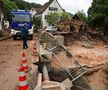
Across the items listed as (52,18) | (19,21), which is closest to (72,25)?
(19,21)

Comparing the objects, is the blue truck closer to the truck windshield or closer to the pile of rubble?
the truck windshield

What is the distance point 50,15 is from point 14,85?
54.2m

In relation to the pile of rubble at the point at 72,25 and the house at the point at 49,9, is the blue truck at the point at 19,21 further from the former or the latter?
the house at the point at 49,9

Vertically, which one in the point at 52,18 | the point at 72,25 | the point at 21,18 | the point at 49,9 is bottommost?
the point at 52,18

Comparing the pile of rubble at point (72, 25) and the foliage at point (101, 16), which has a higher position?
the foliage at point (101, 16)

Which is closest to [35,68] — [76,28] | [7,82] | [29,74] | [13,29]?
[29,74]

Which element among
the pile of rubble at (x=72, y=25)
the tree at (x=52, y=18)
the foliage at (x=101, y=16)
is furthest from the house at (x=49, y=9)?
the pile of rubble at (x=72, y=25)

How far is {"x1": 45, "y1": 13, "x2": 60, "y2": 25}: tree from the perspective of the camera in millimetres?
59959

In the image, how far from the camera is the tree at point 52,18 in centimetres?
5996

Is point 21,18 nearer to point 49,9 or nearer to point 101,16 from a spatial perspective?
point 101,16

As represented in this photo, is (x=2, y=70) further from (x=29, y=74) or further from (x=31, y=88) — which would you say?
(x=31, y=88)

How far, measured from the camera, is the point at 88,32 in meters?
31.7

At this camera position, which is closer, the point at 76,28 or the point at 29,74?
the point at 29,74

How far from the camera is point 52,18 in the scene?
60875 millimetres
